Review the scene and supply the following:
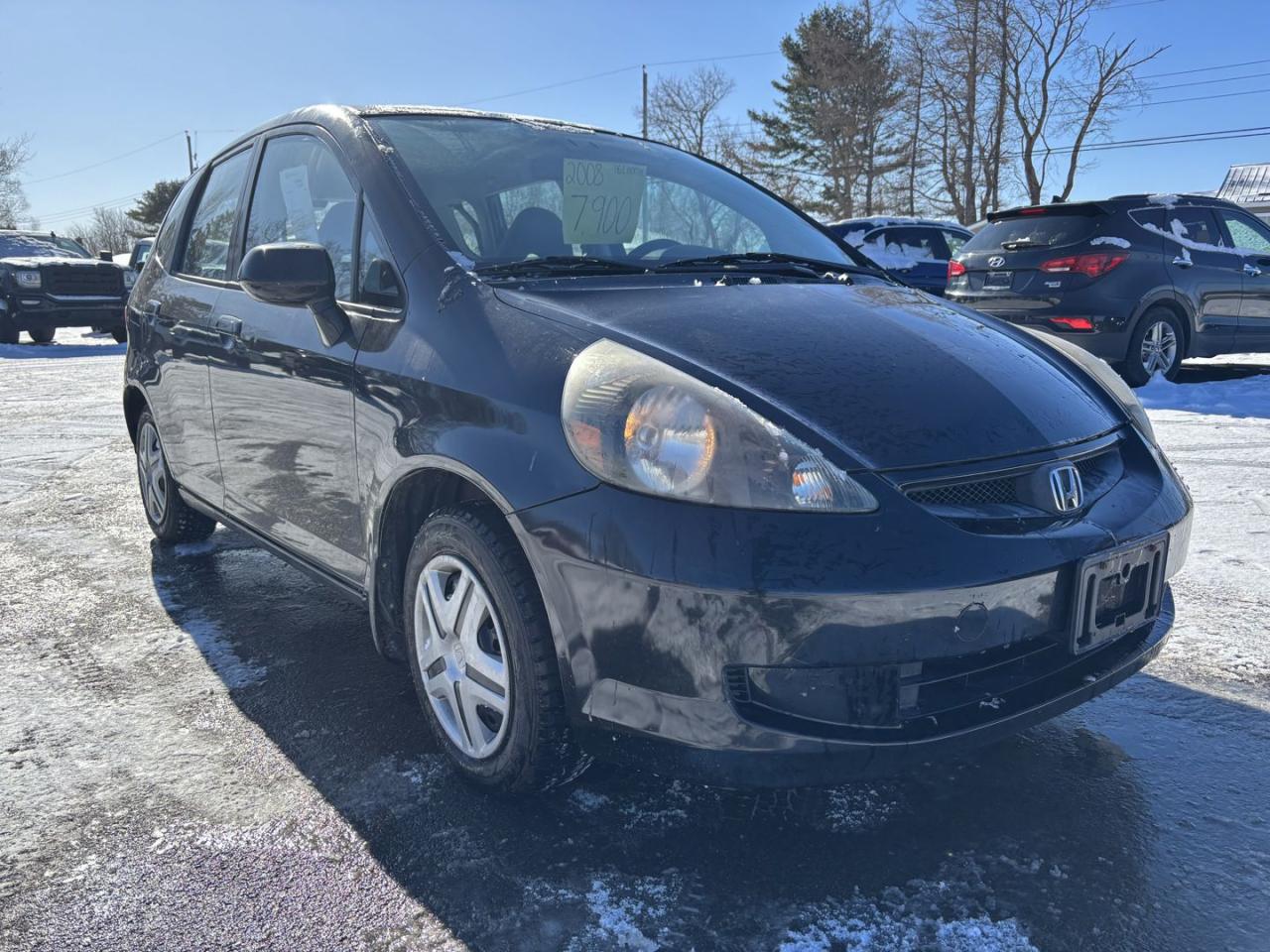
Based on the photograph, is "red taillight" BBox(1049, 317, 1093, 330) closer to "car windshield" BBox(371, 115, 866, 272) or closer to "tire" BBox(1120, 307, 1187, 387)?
"tire" BBox(1120, 307, 1187, 387)

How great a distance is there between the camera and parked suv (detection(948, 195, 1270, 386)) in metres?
8.24

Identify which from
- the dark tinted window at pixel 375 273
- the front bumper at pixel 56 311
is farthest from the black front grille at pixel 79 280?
the dark tinted window at pixel 375 273

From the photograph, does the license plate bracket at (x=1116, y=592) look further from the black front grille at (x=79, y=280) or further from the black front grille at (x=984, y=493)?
the black front grille at (x=79, y=280)

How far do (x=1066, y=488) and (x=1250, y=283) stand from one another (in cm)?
843

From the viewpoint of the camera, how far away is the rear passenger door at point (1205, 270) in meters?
8.58

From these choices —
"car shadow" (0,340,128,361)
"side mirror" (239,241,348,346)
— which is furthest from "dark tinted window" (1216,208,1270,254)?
"car shadow" (0,340,128,361)

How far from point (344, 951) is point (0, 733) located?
145 centimetres

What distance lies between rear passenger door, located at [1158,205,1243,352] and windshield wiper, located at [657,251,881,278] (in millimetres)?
6522

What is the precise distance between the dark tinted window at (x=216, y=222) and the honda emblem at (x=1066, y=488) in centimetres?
273

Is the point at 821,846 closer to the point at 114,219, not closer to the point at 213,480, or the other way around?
the point at 213,480

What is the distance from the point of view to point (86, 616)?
11.9 feet

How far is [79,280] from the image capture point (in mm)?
16578

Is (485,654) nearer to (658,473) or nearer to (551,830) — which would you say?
(551,830)

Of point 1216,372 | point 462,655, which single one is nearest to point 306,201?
point 462,655
